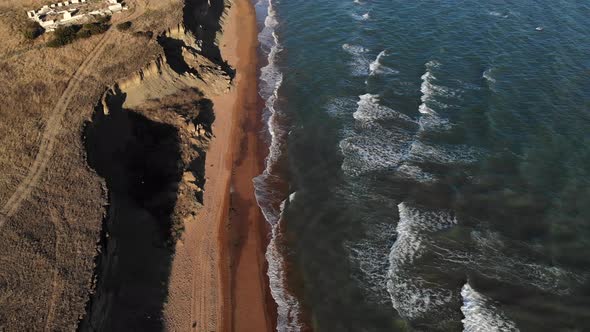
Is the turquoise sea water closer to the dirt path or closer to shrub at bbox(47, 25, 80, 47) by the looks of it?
the dirt path

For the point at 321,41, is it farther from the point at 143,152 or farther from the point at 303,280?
the point at 303,280

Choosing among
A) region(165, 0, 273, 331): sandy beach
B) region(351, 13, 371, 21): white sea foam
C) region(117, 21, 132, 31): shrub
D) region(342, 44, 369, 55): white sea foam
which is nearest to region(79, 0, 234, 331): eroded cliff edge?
region(165, 0, 273, 331): sandy beach

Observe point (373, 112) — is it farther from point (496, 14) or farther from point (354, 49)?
point (496, 14)

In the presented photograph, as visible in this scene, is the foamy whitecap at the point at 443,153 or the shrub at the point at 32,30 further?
the shrub at the point at 32,30

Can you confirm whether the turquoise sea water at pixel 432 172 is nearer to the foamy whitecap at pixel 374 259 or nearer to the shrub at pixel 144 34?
the foamy whitecap at pixel 374 259

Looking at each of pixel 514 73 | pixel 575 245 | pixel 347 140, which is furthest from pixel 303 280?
pixel 514 73

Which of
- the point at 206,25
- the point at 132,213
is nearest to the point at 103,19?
the point at 206,25

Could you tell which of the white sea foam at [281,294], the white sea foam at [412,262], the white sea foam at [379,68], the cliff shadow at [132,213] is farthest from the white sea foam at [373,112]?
the cliff shadow at [132,213]
